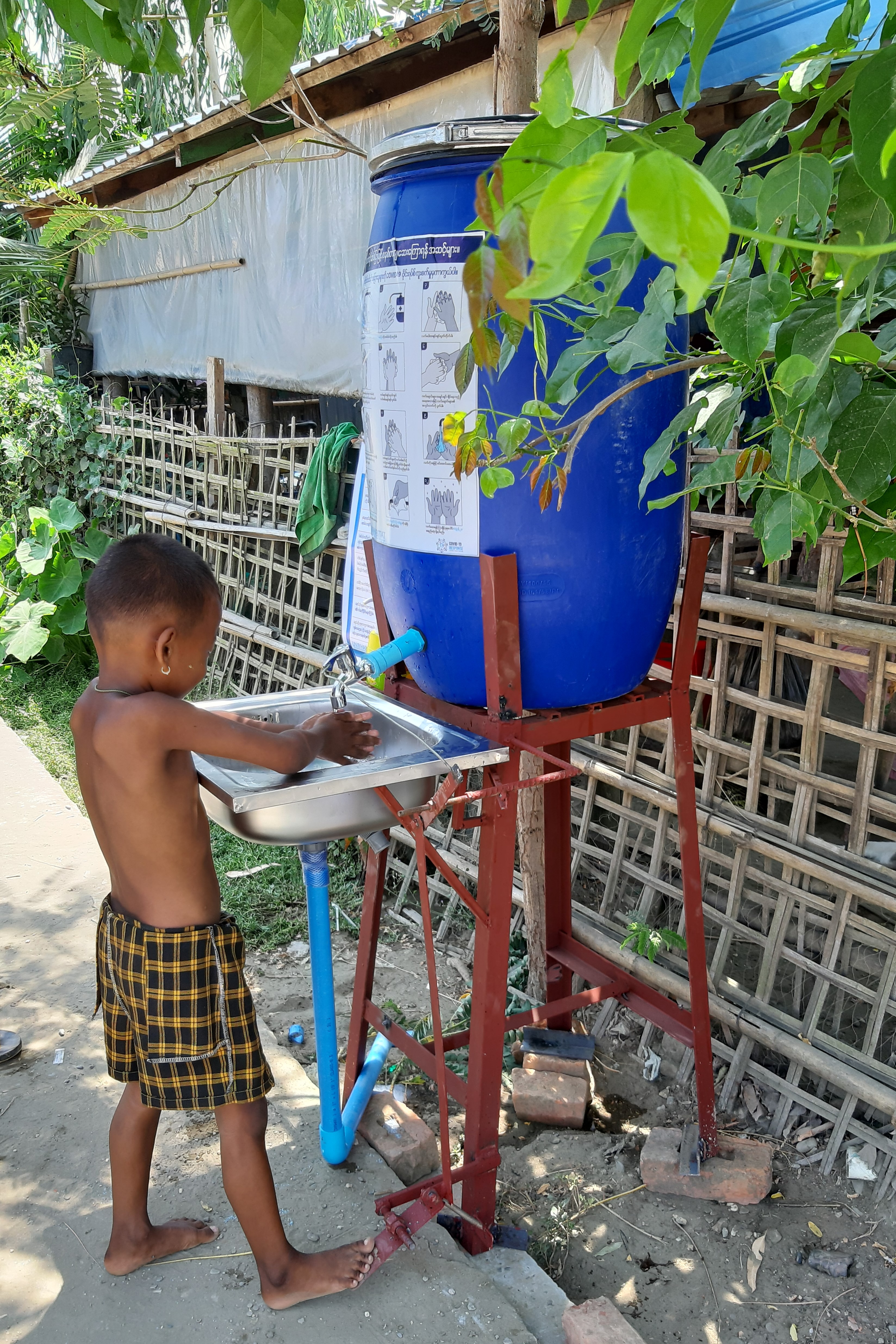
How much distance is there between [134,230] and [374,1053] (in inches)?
131

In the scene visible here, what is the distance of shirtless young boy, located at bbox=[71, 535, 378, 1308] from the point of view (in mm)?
1592

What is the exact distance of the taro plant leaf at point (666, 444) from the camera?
134 centimetres

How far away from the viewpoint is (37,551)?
582cm

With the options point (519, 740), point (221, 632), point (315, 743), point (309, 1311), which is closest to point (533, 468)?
point (519, 740)

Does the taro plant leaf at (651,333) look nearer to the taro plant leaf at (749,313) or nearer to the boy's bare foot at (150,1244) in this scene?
the taro plant leaf at (749,313)

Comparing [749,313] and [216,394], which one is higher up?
[216,394]

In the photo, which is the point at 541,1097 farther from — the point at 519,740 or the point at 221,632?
the point at 221,632

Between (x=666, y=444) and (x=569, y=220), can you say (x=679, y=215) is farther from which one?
(x=666, y=444)

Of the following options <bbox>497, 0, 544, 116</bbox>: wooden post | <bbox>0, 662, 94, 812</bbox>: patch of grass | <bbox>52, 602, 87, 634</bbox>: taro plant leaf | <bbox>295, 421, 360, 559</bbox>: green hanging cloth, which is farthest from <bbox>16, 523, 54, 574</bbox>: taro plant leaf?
<bbox>497, 0, 544, 116</bbox>: wooden post

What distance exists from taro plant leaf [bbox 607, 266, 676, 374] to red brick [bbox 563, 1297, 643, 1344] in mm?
1506

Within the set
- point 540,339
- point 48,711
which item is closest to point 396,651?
point 540,339

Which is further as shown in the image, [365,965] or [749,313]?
[365,965]

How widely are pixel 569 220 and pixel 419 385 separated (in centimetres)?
119

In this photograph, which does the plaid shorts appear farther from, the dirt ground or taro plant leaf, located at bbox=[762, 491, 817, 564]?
taro plant leaf, located at bbox=[762, 491, 817, 564]
